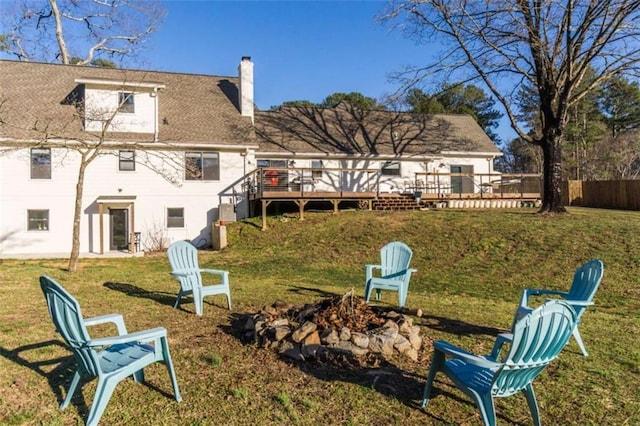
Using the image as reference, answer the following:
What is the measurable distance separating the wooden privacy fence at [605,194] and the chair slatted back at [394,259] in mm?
18348

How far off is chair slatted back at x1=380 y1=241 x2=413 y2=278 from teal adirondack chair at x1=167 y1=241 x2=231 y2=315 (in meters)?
2.70

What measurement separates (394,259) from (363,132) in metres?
15.9

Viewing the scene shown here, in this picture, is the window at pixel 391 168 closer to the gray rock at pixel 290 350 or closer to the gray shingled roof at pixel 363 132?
the gray shingled roof at pixel 363 132

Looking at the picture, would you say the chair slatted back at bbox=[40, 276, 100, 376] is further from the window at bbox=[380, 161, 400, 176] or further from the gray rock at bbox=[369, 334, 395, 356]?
the window at bbox=[380, 161, 400, 176]

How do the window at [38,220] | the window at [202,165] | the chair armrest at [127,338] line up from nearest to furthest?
the chair armrest at [127,338]
the window at [38,220]
the window at [202,165]

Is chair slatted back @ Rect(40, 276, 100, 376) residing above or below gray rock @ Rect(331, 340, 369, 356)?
above

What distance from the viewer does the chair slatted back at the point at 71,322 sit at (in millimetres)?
3082

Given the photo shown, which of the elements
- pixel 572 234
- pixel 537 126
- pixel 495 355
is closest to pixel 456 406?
pixel 495 355

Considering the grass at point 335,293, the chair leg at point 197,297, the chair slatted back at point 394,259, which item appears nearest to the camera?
the grass at point 335,293

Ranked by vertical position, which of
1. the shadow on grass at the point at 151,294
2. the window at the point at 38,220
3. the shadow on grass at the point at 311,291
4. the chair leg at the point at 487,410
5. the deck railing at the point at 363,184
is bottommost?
the shadow on grass at the point at 311,291

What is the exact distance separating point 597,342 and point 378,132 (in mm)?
18631

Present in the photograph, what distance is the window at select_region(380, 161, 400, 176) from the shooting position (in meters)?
21.2

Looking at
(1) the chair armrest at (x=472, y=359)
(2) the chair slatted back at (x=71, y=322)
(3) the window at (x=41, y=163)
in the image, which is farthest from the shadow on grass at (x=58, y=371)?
(3) the window at (x=41, y=163)

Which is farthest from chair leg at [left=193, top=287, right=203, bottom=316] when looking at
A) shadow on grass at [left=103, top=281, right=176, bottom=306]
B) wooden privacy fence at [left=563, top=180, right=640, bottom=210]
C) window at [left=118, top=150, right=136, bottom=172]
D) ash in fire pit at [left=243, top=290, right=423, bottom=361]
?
wooden privacy fence at [left=563, top=180, right=640, bottom=210]
